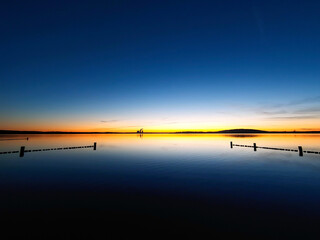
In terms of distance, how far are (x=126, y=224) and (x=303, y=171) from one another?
81.1 feet

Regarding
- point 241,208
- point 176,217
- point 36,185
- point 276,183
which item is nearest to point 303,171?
point 276,183

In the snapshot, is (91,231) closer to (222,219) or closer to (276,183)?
(222,219)

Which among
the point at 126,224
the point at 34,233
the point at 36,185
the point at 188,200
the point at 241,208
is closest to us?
the point at 34,233

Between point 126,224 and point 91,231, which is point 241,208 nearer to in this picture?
point 126,224

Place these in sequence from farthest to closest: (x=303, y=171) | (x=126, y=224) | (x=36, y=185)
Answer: (x=303, y=171)
(x=36, y=185)
(x=126, y=224)

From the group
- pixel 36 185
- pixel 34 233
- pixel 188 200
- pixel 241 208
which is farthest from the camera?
pixel 36 185

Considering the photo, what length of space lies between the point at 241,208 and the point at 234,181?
7.56 m

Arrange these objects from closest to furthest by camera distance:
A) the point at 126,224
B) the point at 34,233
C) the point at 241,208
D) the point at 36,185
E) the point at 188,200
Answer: the point at 34,233 → the point at 126,224 → the point at 241,208 → the point at 188,200 → the point at 36,185

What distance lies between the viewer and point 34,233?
8.91m

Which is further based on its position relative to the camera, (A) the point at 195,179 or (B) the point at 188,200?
(A) the point at 195,179

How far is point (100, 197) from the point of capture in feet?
47.2

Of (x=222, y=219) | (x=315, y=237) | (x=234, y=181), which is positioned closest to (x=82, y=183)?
(x=222, y=219)

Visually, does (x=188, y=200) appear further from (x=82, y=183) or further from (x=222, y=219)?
(x=82, y=183)

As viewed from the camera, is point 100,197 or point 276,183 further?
point 276,183
